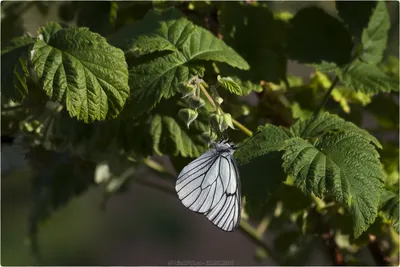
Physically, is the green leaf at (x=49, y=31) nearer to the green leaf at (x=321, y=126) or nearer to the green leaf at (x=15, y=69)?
the green leaf at (x=15, y=69)

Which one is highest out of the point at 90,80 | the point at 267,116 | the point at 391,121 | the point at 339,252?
the point at 90,80

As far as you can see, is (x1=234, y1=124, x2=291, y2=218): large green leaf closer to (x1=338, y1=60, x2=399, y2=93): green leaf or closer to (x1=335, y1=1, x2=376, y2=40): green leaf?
(x1=338, y1=60, x2=399, y2=93): green leaf

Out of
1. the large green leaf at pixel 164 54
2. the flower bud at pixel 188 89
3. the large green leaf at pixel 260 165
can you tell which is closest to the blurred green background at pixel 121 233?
the large green leaf at pixel 164 54

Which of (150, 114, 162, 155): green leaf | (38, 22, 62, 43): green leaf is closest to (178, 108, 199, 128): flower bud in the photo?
(150, 114, 162, 155): green leaf

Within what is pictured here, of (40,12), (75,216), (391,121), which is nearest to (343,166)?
(391,121)

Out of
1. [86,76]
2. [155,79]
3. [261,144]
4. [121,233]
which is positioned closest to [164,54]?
[155,79]

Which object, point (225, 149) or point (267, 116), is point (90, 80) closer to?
point (225, 149)
